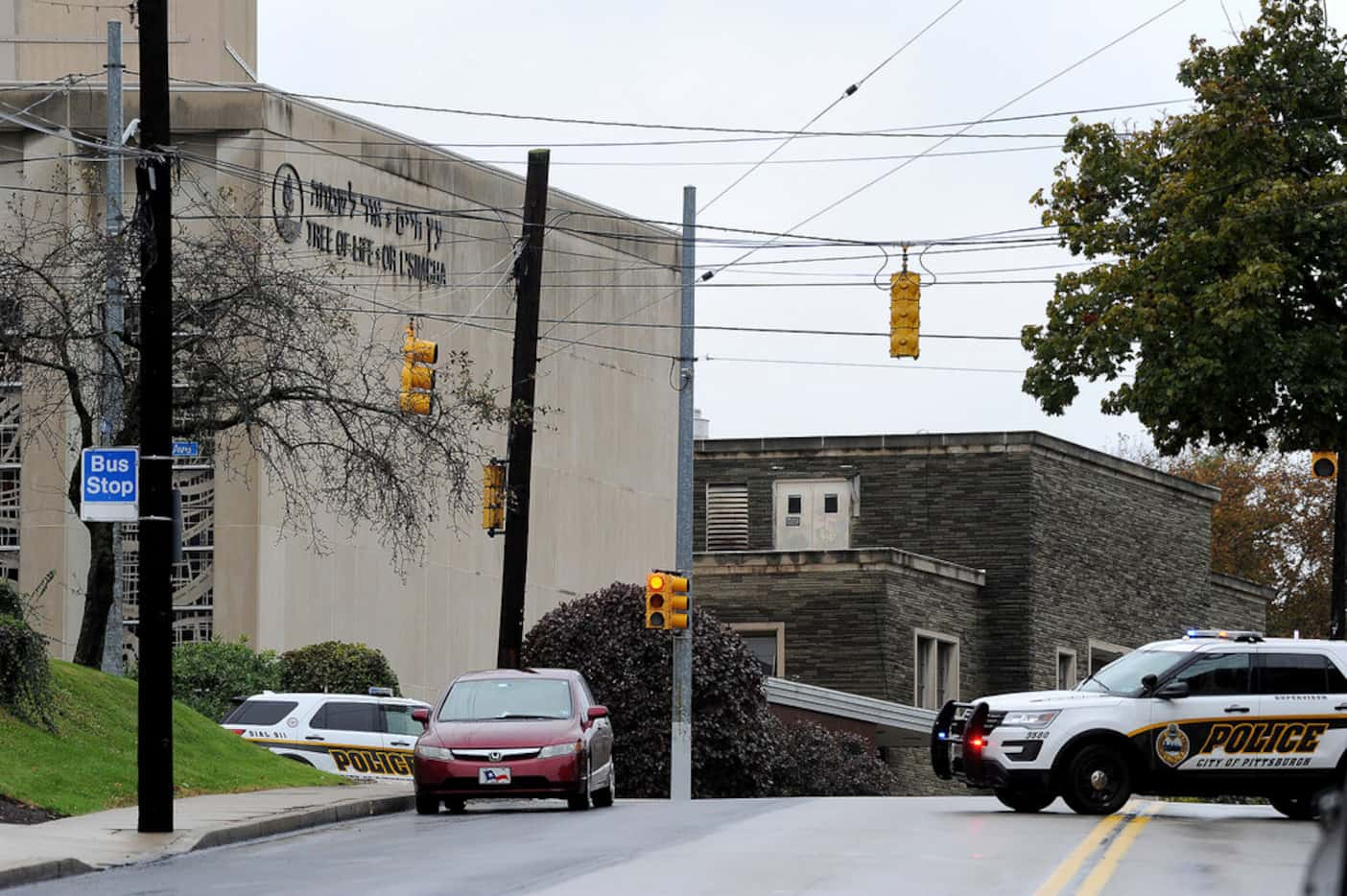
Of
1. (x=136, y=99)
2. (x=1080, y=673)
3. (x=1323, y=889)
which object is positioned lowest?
(x=1080, y=673)

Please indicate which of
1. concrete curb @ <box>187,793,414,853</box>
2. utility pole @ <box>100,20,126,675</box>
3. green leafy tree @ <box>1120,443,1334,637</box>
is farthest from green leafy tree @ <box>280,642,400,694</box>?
green leafy tree @ <box>1120,443,1334,637</box>

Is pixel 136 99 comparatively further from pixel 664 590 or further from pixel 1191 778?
pixel 1191 778

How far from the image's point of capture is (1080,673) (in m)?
52.4

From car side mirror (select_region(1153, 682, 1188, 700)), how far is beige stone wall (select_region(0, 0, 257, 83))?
30.2 meters

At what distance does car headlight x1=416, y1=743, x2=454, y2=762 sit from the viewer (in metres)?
22.1

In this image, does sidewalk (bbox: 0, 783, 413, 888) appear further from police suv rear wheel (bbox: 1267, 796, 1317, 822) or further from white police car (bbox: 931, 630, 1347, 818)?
police suv rear wheel (bbox: 1267, 796, 1317, 822)

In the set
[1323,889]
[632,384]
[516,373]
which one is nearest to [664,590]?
[516,373]

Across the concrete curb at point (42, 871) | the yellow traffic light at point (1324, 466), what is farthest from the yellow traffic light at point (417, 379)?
the yellow traffic light at point (1324, 466)

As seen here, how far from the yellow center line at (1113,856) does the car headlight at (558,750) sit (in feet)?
18.0

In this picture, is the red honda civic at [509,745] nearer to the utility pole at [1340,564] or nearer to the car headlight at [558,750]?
the car headlight at [558,750]

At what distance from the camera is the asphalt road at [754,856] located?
47.7 ft

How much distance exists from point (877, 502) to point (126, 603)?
1955cm

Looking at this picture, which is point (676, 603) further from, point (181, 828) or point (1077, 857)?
point (1077, 857)

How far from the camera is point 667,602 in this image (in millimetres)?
32500
